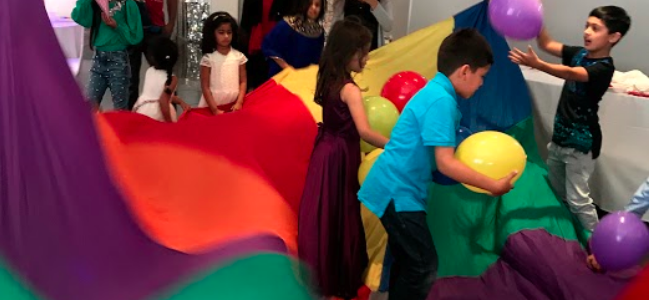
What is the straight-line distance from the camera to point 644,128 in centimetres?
287

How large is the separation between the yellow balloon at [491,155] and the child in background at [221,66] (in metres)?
1.53

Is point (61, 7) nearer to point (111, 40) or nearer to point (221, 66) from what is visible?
point (111, 40)

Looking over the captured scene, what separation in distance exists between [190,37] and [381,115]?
2301mm

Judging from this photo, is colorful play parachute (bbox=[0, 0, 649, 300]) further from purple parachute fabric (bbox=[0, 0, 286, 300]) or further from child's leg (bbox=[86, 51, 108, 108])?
child's leg (bbox=[86, 51, 108, 108])

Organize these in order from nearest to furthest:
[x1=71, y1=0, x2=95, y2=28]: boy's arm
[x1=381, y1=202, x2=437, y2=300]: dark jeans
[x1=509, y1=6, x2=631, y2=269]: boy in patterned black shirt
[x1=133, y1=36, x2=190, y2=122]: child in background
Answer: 1. [x1=381, y1=202, x2=437, y2=300]: dark jeans
2. [x1=509, y1=6, x2=631, y2=269]: boy in patterned black shirt
3. [x1=133, y1=36, x2=190, y2=122]: child in background
4. [x1=71, y1=0, x2=95, y2=28]: boy's arm

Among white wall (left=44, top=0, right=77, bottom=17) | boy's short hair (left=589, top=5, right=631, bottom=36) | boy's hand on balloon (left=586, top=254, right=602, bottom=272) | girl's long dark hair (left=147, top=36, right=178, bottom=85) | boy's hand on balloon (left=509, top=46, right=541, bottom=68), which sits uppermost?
boy's short hair (left=589, top=5, right=631, bottom=36)

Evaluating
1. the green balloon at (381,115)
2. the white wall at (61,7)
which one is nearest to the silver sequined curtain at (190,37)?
the white wall at (61,7)

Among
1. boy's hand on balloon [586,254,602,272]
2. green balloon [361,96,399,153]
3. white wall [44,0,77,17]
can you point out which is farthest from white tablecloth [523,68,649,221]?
white wall [44,0,77,17]

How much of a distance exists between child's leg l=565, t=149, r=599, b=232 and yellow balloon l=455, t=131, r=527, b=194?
639 millimetres

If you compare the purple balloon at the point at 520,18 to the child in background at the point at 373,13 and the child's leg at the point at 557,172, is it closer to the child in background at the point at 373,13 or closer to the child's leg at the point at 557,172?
the child's leg at the point at 557,172

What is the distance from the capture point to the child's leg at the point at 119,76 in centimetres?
334

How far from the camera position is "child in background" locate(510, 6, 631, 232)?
2.52 meters

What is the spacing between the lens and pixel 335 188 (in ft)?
7.82

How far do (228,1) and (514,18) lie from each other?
224 centimetres
